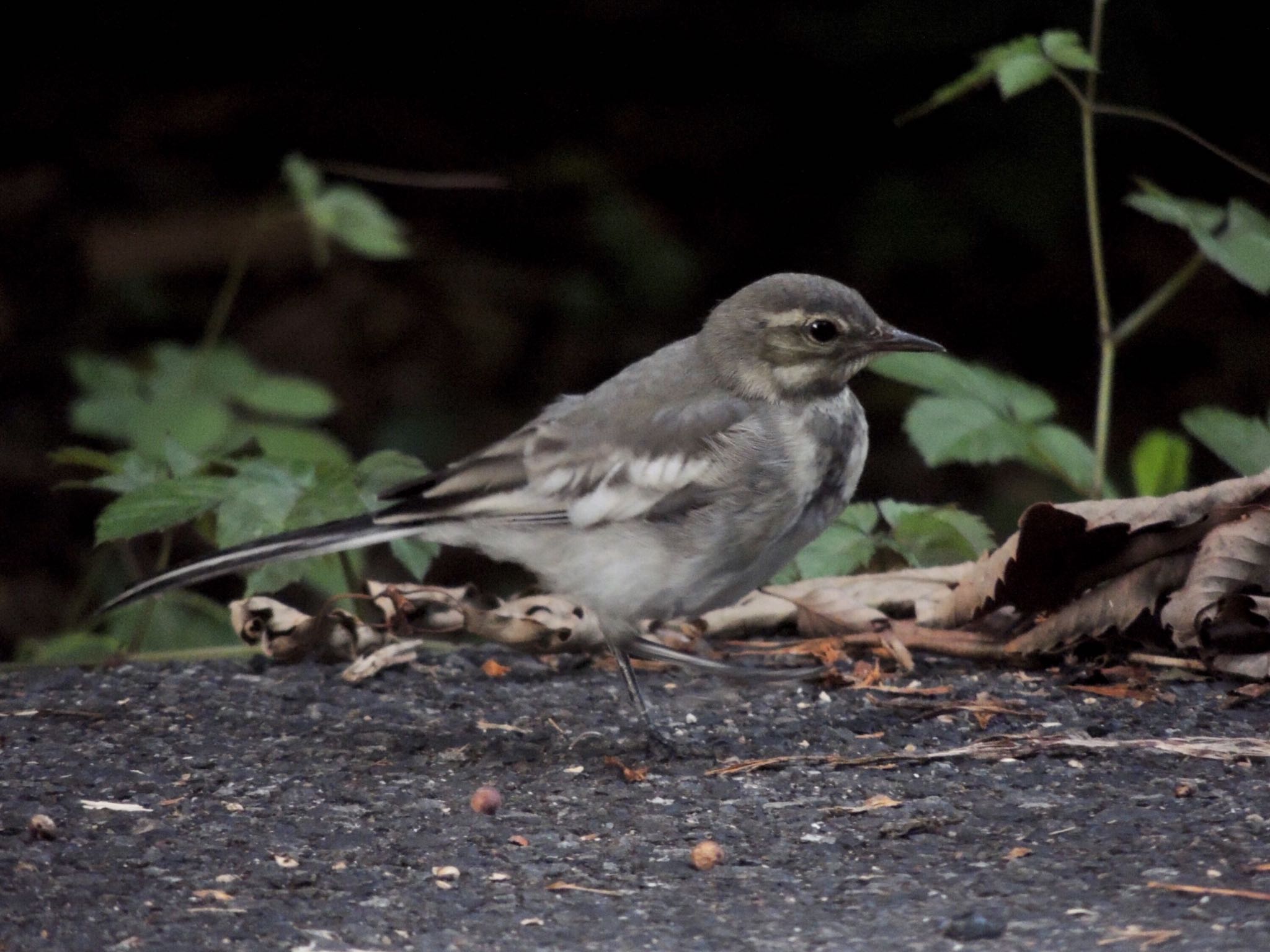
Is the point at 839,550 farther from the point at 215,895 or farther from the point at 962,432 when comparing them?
the point at 215,895

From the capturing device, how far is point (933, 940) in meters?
2.86

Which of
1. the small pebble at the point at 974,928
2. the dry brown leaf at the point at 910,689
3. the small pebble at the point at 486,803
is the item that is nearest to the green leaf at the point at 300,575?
the small pebble at the point at 486,803

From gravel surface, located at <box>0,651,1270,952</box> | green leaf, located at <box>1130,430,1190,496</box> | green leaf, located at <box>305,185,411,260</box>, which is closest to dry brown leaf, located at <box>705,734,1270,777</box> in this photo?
gravel surface, located at <box>0,651,1270,952</box>

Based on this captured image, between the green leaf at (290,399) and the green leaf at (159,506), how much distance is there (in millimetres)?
1337

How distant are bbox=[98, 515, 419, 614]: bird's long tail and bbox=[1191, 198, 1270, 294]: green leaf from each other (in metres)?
2.43

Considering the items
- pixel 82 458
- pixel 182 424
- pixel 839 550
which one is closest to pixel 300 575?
pixel 82 458

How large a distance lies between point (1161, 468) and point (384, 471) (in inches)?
96.5

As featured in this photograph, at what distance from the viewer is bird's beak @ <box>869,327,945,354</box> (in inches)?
173

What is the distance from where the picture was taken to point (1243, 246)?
513 cm

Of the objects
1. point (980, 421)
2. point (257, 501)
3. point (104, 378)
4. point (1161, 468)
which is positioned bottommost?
point (1161, 468)

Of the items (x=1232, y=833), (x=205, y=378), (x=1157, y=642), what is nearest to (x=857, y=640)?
(x=1157, y=642)

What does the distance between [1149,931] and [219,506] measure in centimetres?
282

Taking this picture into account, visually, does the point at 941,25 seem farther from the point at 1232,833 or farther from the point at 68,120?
the point at 1232,833

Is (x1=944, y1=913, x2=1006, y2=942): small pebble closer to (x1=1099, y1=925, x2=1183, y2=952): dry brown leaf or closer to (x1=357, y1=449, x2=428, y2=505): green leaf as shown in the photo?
(x1=1099, y1=925, x2=1183, y2=952): dry brown leaf
